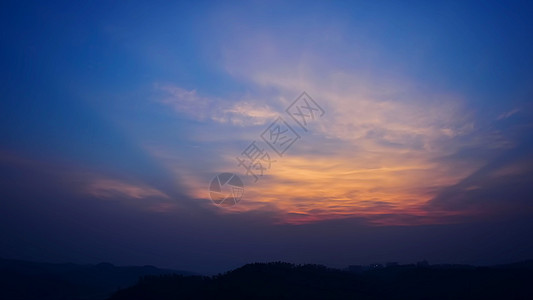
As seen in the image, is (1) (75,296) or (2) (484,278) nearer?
(2) (484,278)

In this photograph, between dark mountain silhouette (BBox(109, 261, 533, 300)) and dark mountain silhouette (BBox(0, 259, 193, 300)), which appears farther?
dark mountain silhouette (BBox(0, 259, 193, 300))

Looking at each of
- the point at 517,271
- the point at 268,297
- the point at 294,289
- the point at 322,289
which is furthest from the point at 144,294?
the point at 517,271

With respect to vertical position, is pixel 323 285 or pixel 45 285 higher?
pixel 323 285

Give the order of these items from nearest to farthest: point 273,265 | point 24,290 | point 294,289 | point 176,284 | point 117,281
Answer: point 294,289 → point 176,284 → point 273,265 → point 24,290 → point 117,281

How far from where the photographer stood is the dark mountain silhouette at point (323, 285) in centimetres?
3300

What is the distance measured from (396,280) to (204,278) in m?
26.3

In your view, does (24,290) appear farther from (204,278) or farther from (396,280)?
(396,280)

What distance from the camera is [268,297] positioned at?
103 ft

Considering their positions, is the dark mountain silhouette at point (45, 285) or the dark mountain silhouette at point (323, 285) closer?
the dark mountain silhouette at point (323, 285)

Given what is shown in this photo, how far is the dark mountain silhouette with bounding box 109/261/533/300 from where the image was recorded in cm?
3300

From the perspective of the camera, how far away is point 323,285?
3759 cm

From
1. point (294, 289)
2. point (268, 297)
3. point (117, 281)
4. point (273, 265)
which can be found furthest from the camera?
point (117, 281)

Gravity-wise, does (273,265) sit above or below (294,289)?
above

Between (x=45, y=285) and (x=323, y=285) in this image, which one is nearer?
(x=323, y=285)
